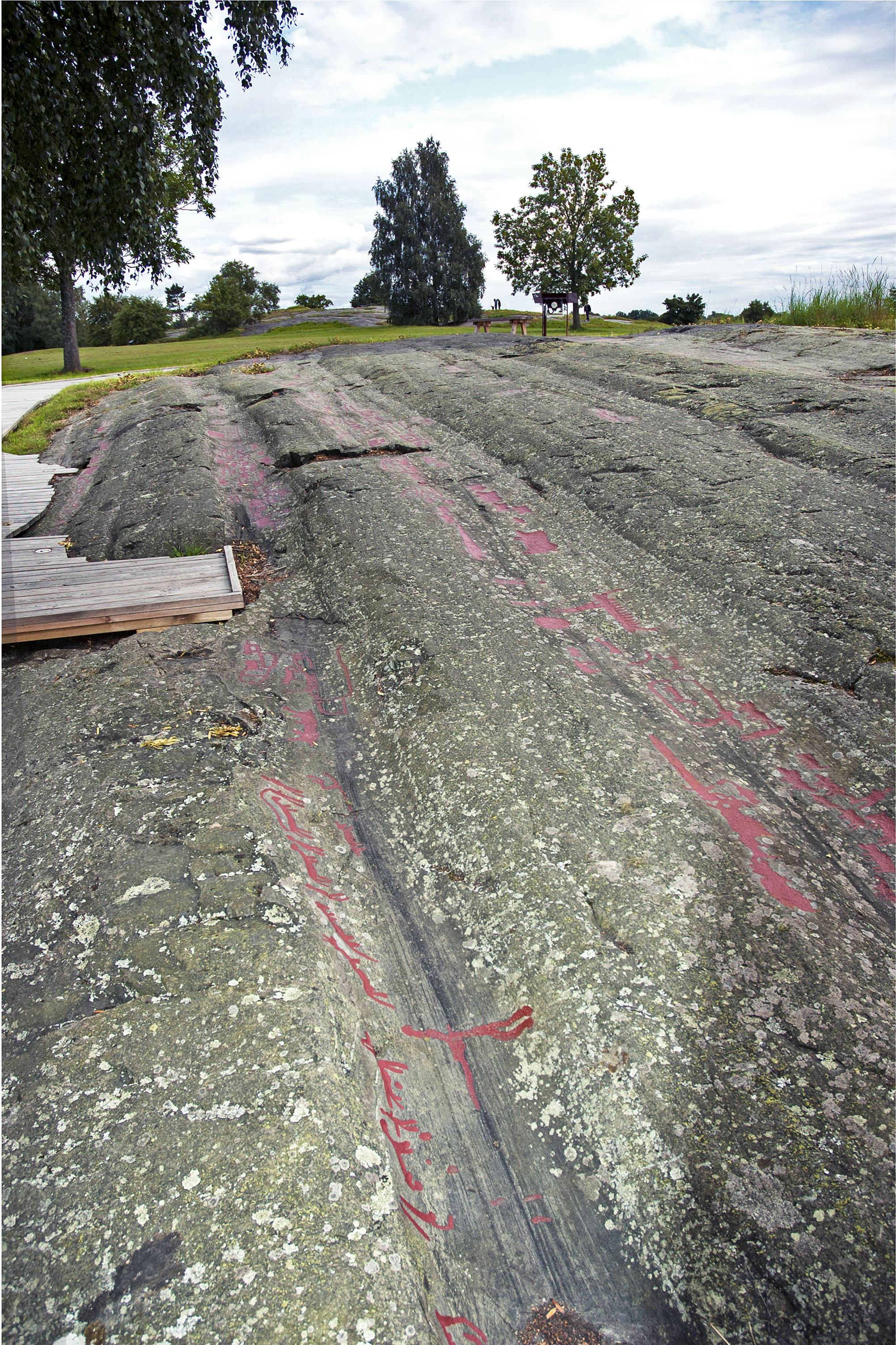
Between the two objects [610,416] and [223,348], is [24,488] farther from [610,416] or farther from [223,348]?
[223,348]

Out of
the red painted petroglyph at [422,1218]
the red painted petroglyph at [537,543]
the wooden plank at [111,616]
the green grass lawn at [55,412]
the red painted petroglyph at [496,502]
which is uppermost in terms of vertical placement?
the green grass lawn at [55,412]

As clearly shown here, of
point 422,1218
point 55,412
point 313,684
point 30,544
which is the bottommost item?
point 422,1218

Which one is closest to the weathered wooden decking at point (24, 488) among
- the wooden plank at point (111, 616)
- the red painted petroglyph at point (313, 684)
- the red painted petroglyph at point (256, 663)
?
the wooden plank at point (111, 616)

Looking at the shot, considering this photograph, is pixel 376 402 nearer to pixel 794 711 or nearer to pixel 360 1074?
pixel 794 711

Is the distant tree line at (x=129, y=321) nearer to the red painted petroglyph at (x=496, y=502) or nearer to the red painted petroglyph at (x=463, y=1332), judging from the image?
the red painted petroglyph at (x=496, y=502)

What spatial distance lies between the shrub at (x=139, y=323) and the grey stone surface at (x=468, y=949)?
46.6 metres

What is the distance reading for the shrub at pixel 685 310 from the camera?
1277 inches

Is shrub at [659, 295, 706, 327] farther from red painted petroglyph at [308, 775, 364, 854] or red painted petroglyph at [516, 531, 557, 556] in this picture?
red painted petroglyph at [308, 775, 364, 854]

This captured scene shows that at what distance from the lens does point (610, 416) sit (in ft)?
37.6

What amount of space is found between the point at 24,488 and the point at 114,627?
21.5ft

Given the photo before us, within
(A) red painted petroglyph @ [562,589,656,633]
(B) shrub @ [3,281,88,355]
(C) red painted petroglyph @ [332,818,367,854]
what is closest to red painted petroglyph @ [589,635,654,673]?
(A) red painted petroglyph @ [562,589,656,633]

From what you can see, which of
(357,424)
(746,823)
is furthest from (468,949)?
(357,424)

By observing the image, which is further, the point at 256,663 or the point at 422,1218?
the point at 256,663

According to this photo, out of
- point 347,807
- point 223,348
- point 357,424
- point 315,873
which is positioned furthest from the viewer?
point 223,348
